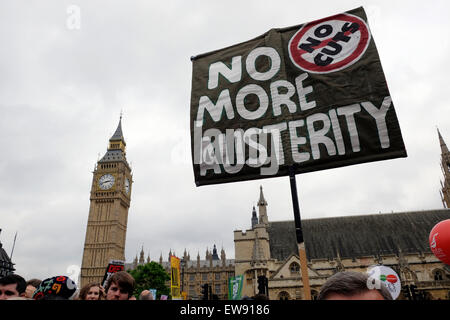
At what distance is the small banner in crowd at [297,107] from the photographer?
164 inches

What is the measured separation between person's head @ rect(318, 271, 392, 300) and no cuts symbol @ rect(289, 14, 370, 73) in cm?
371

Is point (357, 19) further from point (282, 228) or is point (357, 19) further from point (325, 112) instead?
point (282, 228)

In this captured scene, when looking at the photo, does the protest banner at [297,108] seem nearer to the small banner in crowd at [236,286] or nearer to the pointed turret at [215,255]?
the small banner in crowd at [236,286]

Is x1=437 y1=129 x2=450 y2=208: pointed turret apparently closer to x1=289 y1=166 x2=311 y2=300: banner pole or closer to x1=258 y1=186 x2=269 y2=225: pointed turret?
x1=258 y1=186 x2=269 y2=225: pointed turret

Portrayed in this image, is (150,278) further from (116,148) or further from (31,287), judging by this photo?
(116,148)

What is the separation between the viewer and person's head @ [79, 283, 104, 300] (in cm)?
415

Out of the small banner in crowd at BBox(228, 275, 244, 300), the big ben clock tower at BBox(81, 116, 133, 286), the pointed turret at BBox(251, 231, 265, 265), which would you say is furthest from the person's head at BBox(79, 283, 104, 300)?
the big ben clock tower at BBox(81, 116, 133, 286)

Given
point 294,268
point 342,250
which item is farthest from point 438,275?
point 294,268

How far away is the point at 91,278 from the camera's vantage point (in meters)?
74.4

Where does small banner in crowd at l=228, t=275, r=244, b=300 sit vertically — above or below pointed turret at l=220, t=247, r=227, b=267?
below

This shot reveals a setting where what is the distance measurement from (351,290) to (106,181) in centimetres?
Result: 8952
